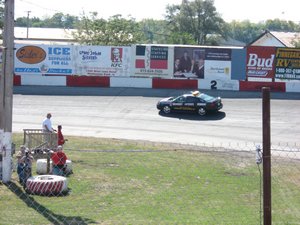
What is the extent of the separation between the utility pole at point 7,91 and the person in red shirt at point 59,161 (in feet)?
4.15

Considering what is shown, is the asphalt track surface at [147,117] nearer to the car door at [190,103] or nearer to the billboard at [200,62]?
the car door at [190,103]

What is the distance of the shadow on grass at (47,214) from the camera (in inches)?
467

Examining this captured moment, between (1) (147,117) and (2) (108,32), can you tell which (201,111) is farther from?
(2) (108,32)

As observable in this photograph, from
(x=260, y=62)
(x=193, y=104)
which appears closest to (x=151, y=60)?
(x=260, y=62)

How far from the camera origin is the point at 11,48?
56.6 ft

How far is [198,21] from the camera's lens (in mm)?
104625

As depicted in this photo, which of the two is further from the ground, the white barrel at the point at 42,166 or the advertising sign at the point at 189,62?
the advertising sign at the point at 189,62

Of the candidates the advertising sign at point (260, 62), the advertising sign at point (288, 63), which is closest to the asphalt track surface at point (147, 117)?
the advertising sign at point (288, 63)

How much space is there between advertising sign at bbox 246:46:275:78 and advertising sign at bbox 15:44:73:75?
1275cm

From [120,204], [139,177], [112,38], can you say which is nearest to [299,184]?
[139,177]

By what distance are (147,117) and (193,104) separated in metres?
2.58

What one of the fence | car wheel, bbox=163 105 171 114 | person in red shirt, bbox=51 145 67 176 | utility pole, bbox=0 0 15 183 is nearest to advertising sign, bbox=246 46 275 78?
car wheel, bbox=163 105 171 114

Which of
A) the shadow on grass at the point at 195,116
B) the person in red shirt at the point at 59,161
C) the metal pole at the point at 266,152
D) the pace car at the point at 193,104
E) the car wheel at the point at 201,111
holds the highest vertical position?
the metal pole at the point at 266,152

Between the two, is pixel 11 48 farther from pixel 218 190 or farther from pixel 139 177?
pixel 218 190
